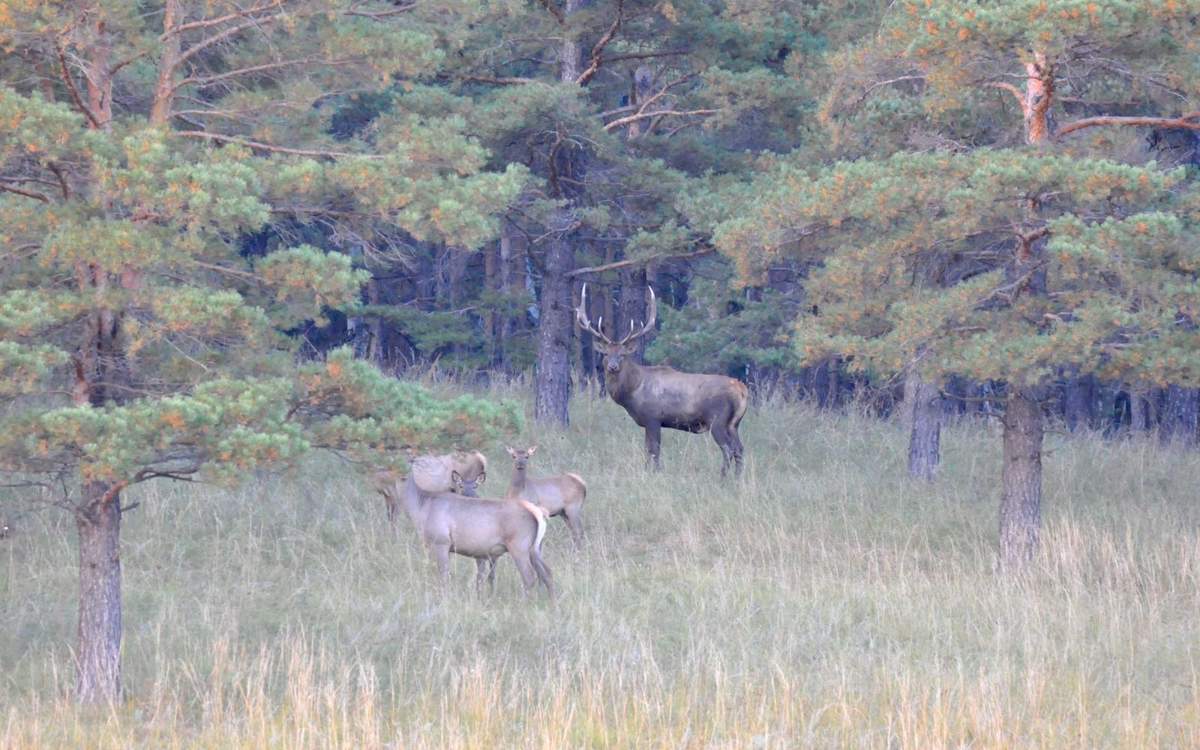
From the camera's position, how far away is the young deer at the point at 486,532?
1018 centimetres

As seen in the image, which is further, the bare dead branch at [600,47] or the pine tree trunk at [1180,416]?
the pine tree trunk at [1180,416]

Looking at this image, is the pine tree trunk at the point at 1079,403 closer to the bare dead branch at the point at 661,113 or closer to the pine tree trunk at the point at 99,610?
the bare dead branch at the point at 661,113

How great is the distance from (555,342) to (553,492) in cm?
531

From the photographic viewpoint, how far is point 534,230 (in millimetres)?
18438

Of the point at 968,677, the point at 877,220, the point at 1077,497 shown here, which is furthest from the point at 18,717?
the point at 1077,497

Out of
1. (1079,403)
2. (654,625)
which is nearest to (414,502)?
(654,625)

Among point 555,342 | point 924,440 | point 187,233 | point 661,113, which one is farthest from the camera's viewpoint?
point 555,342

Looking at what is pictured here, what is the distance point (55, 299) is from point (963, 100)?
7.22 meters

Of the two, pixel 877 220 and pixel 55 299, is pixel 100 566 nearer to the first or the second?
pixel 55 299

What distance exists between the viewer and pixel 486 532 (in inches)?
404

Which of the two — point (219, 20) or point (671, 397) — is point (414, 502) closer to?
point (219, 20)

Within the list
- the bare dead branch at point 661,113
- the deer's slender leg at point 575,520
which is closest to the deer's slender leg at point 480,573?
the deer's slender leg at point 575,520

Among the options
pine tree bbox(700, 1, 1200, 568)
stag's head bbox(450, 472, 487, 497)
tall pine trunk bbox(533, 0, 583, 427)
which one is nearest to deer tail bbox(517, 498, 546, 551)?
stag's head bbox(450, 472, 487, 497)

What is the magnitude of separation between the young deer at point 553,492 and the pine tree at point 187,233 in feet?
14.0
